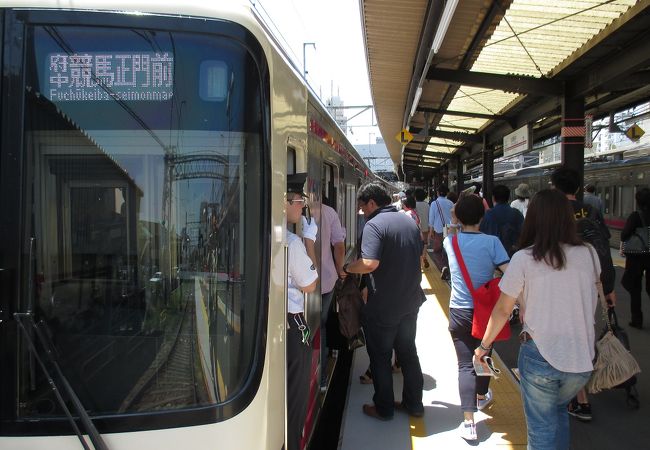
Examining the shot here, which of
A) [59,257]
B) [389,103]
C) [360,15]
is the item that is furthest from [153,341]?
[389,103]

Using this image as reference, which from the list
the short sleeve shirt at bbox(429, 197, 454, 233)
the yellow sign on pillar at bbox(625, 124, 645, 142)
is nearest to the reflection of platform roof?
the short sleeve shirt at bbox(429, 197, 454, 233)

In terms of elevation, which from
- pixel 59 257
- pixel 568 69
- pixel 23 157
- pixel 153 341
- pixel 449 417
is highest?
pixel 568 69

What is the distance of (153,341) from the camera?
2.06 meters

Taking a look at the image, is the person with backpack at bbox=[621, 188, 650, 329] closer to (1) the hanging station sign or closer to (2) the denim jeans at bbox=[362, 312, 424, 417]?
(2) the denim jeans at bbox=[362, 312, 424, 417]

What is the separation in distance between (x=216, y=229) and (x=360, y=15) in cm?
457

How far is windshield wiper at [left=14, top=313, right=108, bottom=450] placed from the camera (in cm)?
186

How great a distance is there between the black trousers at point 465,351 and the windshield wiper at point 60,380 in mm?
2372

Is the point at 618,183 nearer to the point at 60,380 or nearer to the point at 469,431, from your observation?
the point at 469,431

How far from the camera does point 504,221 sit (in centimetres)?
570

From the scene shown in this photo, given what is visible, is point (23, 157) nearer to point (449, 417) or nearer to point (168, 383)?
point (168, 383)

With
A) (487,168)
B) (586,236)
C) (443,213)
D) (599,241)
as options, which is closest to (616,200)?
(487,168)

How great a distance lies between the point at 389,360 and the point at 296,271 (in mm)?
1593

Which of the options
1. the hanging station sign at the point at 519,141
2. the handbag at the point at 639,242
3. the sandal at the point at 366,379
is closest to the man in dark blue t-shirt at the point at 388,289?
the sandal at the point at 366,379

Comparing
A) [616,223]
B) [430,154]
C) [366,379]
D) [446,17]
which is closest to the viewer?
[446,17]
